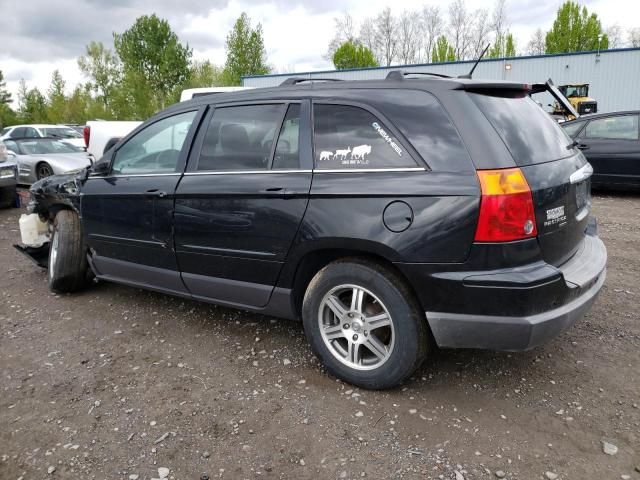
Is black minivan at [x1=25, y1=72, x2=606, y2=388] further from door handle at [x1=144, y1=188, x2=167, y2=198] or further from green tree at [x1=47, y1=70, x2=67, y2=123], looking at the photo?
green tree at [x1=47, y1=70, x2=67, y2=123]

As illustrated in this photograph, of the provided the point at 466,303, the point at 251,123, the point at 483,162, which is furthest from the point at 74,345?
the point at 483,162

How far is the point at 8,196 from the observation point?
9578 mm

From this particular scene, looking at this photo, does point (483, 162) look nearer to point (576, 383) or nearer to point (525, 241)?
point (525, 241)

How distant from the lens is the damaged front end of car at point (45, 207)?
450cm

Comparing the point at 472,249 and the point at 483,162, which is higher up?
the point at 483,162

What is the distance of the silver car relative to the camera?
10.7 m

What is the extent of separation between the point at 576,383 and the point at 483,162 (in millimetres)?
1493

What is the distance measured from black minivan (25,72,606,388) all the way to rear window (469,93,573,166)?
1cm

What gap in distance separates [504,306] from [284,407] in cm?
131

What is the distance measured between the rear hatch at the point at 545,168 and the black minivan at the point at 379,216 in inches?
0.4

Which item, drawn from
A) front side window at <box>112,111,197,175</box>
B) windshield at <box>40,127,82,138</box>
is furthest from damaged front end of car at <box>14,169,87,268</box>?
windshield at <box>40,127,82,138</box>

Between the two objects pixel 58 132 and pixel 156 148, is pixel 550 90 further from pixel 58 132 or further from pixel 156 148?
pixel 58 132

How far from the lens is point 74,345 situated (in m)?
3.67

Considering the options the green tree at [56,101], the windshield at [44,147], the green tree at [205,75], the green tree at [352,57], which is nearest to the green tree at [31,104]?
the green tree at [56,101]
